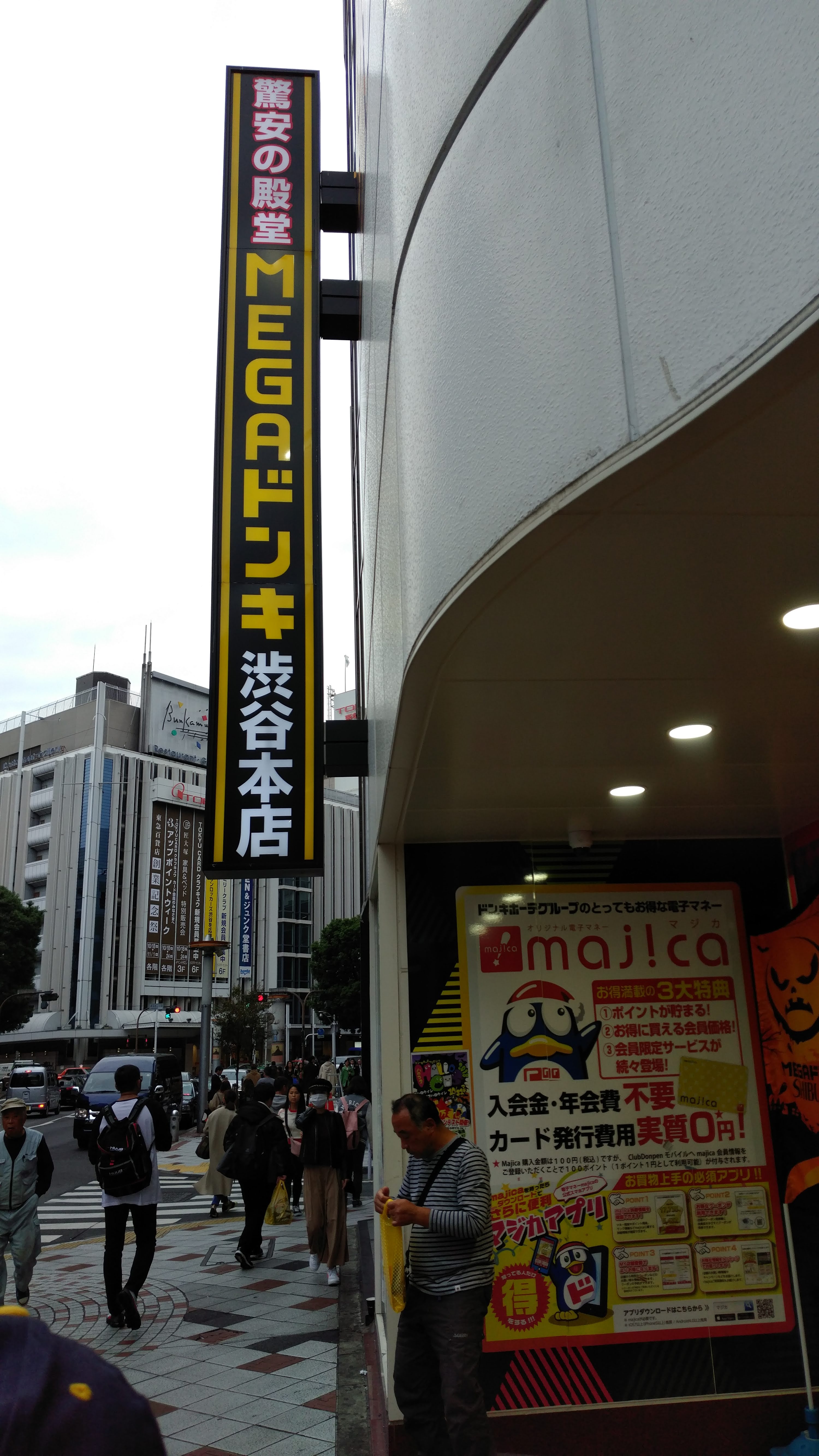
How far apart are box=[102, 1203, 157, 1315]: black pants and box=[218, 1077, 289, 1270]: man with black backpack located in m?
1.56

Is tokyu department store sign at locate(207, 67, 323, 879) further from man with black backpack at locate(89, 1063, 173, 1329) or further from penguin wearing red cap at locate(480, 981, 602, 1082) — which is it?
man with black backpack at locate(89, 1063, 173, 1329)

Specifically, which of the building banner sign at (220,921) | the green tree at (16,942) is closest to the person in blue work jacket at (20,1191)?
the building banner sign at (220,921)

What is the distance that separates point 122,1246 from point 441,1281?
4221 mm

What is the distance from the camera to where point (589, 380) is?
228cm

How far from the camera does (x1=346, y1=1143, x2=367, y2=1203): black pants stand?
12398 millimetres

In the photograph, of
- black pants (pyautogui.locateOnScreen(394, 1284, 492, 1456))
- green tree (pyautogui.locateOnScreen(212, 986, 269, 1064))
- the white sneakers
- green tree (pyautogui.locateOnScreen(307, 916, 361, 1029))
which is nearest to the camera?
black pants (pyautogui.locateOnScreen(394, 1284, 492, 1456))

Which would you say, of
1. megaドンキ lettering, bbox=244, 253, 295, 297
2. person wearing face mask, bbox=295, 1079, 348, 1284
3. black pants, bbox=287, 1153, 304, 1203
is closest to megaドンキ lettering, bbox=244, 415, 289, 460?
megaドンキ lettering, bbox=244, 253, 295, 297

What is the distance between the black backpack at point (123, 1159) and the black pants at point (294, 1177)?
6.01ft

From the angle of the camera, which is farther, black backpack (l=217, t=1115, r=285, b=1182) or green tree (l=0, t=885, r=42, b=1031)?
green tree (l=0, t=885, r=42, b=1031)

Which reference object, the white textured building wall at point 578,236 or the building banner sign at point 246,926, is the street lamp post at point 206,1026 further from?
the building banner sign at point 246,926

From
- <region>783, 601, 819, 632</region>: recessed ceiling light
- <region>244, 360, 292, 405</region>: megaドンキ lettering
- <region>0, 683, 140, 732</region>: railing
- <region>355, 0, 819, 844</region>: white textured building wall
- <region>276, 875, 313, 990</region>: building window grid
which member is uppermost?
<region>0, 683, 140, 732</region>: railing

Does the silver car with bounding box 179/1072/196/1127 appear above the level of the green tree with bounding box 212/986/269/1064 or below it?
below

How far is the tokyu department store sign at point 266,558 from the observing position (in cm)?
673

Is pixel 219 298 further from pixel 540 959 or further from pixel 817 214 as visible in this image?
pixel 817 214
